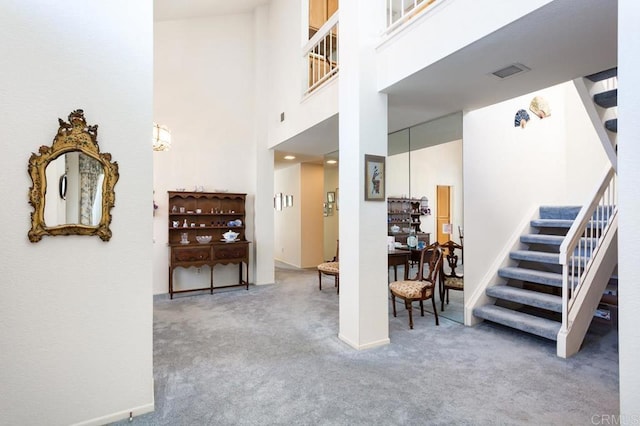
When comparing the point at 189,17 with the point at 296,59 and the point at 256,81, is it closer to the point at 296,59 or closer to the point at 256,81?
the point at 256,81

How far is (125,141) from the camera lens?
6.86 feet

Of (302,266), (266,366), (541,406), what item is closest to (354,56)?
(266,366)

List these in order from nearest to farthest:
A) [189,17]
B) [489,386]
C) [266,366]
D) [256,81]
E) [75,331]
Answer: [75,331]
[489,386]
[266,366]
[189,17]
[256,81]

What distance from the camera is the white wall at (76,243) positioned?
5.95 ft

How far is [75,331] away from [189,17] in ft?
17.8

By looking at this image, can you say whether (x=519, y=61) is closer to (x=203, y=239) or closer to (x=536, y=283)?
(x=536, y=283)

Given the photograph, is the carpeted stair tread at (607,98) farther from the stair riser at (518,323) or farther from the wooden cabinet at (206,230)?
the wooden cabinet at (206,230)

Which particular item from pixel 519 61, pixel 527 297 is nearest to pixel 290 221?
pixel 527 297

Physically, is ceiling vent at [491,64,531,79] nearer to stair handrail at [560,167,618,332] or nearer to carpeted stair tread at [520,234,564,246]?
stair handrail at [560,167,618,332]

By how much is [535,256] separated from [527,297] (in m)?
0.61

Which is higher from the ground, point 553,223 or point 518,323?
point 553,223

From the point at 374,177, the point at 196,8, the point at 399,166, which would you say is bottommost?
the point at 374,177

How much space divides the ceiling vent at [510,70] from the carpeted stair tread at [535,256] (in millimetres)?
2142

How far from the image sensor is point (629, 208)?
4.67 feet
